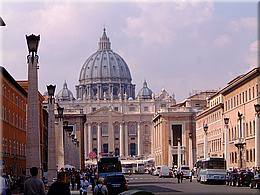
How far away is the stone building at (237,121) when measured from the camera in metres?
83.1

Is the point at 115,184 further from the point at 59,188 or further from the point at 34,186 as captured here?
the point at 34,186

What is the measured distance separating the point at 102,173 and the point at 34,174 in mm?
47003

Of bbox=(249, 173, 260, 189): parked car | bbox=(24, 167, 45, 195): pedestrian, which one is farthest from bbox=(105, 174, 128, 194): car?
bbox=(24, 167, 45, 195): pedestrian

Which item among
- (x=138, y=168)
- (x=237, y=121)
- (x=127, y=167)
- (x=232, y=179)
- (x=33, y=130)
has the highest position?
(x=237, y=121)

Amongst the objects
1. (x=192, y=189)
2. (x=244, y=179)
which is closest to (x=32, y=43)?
(x=192, y=189)

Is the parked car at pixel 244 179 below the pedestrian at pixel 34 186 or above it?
below

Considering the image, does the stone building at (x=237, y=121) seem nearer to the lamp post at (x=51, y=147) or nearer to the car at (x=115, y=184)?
the lamp post at (x=51, y=147)

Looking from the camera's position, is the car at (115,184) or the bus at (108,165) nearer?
the car at (115,184)

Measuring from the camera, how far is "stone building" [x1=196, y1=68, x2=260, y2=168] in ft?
273

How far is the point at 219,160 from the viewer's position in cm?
6806

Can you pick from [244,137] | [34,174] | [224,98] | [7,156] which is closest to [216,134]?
[224,98]

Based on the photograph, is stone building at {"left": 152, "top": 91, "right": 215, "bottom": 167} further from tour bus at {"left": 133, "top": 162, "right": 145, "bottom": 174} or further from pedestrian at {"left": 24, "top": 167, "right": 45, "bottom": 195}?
pedestrian at {"left": 24, "top": 167, "right": 45, "bottom": 195}

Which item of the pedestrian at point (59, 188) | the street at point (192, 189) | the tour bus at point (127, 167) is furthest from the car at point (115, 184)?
the tour bus at point (127, 167)

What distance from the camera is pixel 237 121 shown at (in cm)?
9488
